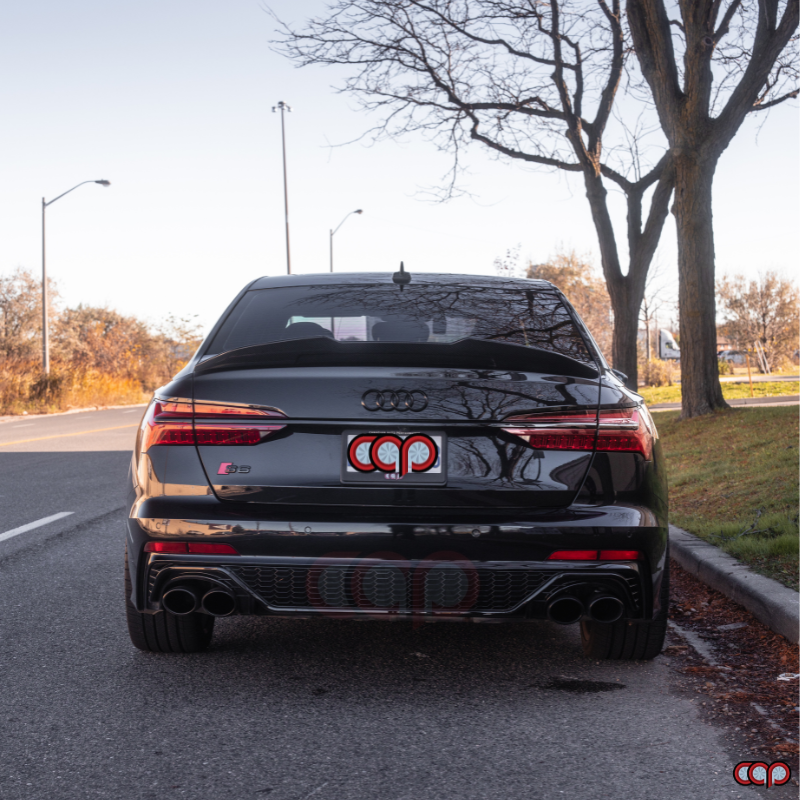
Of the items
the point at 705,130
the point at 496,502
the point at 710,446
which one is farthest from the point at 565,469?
the point at 705,130

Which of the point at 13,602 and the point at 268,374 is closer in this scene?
the point at 268,374

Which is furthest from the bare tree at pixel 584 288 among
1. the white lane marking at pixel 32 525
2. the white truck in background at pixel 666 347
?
the white lane marking at pixel 32 525

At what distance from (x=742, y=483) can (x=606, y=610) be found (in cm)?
500

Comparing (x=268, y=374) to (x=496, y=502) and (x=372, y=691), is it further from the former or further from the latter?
(x=372, y=691)

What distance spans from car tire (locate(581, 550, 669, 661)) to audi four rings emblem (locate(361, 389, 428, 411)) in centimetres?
125

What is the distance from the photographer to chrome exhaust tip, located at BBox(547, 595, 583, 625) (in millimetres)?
3129

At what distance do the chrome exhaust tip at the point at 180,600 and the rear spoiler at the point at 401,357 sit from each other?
0.78 m

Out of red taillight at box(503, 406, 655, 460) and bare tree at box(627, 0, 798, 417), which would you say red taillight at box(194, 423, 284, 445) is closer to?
red taillight at box(503, 406, 655, 460)

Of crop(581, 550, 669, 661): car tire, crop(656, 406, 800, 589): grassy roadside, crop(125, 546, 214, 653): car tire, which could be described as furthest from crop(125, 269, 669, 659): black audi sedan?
crop(656, 406, 800, 589): grassy roadside

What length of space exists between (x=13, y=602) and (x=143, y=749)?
2.24 meters

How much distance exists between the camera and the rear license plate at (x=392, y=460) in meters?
3.08

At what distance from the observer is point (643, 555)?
124 inches

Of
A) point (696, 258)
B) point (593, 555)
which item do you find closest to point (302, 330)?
point (593, 555)

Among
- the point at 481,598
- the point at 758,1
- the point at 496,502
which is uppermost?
the point at 758,1
